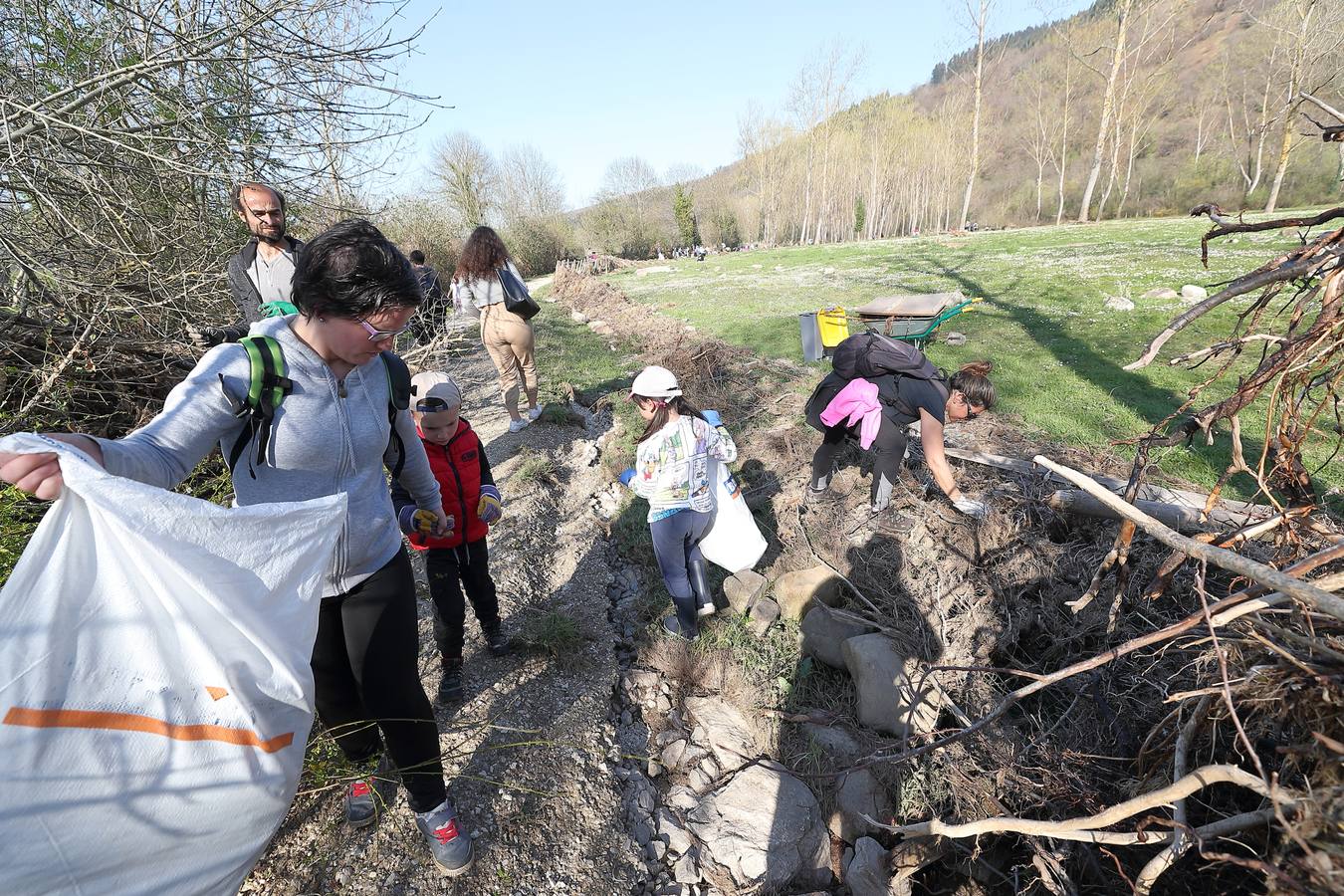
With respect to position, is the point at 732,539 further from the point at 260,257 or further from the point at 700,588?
the point at 260,257

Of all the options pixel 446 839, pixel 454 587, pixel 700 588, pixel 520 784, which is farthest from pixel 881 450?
pixel 446 839

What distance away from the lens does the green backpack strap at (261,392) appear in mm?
1475

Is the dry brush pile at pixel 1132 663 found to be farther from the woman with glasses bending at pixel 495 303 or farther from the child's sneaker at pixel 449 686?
the woman with glasses bending at pixel 495 303

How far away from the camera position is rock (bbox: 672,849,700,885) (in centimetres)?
227

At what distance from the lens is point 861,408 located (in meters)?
3.86

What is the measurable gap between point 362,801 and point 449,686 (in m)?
0.71

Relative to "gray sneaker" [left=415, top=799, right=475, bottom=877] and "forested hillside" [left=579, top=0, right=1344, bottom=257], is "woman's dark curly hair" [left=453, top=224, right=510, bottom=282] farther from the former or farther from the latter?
"forested hillside" [left=579, top=0, right=1344, bottom=257]

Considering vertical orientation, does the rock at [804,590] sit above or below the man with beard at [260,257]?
below

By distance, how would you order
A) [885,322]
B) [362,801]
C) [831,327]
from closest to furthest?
1. [362,801]
2. [831,327]
3. [885,322]

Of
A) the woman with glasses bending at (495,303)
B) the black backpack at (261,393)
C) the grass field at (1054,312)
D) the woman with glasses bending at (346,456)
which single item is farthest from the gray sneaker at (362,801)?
the woman with glasses bending at (495,303)

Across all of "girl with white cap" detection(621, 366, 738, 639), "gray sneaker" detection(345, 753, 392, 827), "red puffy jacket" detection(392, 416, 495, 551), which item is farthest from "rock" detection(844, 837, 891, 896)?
"red puffy jacket" detection(392, 416, 495, 551)

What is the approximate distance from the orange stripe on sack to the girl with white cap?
1.94 meters

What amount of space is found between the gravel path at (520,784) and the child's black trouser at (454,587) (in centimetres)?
34

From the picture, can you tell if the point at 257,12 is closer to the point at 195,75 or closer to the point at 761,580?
the point at 195,75
